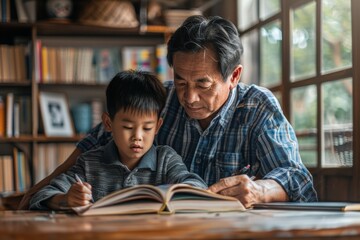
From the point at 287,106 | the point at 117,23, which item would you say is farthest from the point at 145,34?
the point at 287,106

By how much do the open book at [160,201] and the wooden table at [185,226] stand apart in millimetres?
37

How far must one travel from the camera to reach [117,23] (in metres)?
4.64

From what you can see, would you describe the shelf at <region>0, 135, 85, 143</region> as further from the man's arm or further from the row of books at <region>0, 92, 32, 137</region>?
the man's arm

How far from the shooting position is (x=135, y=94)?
1964 mm

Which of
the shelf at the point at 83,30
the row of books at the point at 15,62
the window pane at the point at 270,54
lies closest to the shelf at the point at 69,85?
the row of books at the point at 15,62

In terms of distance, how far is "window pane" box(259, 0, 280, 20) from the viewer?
362 cm

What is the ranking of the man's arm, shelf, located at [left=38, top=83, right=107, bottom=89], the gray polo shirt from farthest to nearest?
shelf, located at [left=38, top=83, right=107, bottom=89]
the man's arm
the gray polo shirt

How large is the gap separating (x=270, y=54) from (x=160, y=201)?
235 centimetres

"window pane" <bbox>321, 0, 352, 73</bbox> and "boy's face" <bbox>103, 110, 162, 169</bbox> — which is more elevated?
"window pane" <bbox>321, 0, 352, 73</bbox>

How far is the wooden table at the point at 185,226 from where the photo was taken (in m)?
1.22

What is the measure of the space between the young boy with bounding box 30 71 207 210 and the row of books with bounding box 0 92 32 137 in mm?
2727

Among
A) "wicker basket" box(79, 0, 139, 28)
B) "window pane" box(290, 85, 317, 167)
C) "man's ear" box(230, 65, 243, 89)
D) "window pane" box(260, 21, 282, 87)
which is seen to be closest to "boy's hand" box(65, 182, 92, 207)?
"man's ear" box(230, 65, 243, 89)

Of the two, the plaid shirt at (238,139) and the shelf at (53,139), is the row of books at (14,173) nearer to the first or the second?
the shelf at (53,139)

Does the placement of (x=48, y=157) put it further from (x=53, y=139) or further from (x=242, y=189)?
(x=242, y=189)
